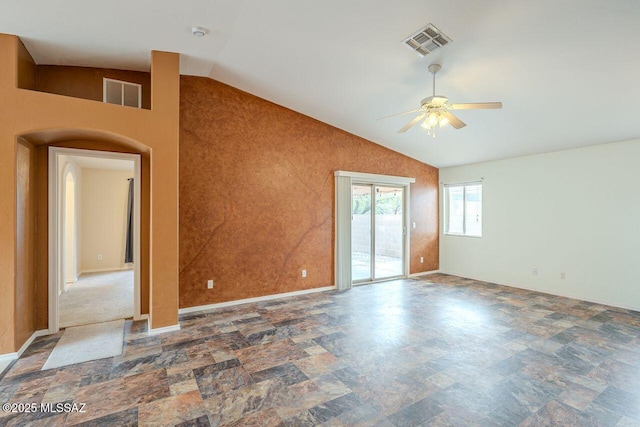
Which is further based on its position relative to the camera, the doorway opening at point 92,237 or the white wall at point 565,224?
the white wall at point 565,224

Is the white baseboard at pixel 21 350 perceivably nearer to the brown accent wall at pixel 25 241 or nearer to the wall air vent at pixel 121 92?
the brown accent wall at pixel 25 241

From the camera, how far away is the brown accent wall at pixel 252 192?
4320mm

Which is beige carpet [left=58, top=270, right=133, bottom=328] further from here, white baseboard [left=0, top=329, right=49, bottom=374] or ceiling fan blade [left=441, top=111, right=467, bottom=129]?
ceiling fan blade [left=441, top=111, right=467, bottom=129]

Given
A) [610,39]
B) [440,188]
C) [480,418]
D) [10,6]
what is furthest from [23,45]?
[440,188]

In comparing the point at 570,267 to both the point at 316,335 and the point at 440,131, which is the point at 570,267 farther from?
the point at 316,335

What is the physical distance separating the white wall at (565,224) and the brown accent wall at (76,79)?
266 inches

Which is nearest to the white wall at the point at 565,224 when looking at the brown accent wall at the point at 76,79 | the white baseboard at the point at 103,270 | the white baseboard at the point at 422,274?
the white baseboard at the point at 422,274

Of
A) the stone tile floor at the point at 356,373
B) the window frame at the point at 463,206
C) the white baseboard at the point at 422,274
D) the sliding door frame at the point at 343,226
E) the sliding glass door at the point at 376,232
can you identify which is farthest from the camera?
the white baseboard at the point at 422,274

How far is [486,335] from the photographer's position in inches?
139

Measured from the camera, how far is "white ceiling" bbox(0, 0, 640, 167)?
256cm

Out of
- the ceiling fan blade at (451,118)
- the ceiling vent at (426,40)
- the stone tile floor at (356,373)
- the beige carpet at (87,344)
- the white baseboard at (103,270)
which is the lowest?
the stone tile floor at (356,373)

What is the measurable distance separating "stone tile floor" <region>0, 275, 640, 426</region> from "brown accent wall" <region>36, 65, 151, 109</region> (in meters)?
2.98

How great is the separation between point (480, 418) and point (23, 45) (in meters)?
5.50

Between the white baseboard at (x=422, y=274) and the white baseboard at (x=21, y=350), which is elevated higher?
the white baseboard at (x=21, y=350)
